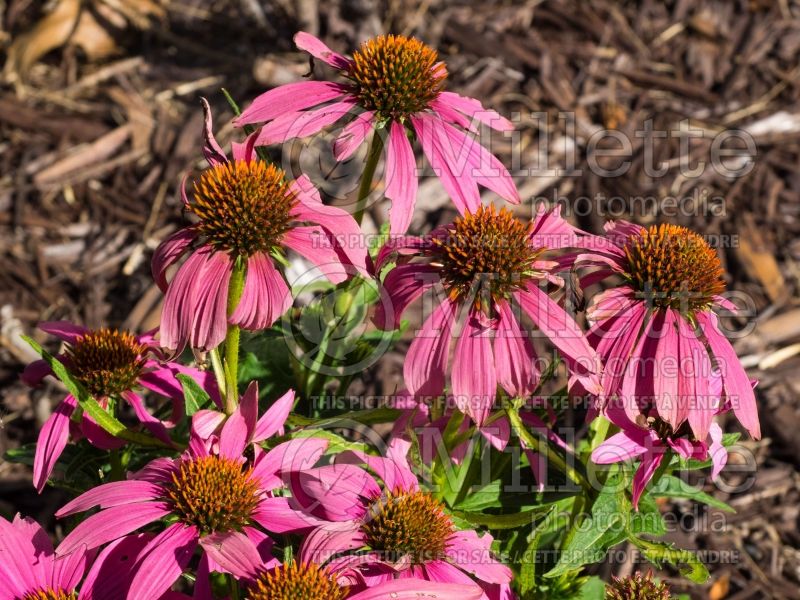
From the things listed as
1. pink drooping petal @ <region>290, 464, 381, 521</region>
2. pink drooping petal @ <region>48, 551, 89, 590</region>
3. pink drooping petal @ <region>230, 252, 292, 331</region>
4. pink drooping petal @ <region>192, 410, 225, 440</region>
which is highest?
pink drooping petal @ <region>230, 252, 292, 331</region>

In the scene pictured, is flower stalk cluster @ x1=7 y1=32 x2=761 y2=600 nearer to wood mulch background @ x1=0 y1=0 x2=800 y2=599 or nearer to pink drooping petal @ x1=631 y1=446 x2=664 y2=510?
pink drooping petal @ x1=631 y1=446 x2=664 y2=510

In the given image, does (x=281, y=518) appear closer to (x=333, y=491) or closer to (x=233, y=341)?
(x=333, y=491)

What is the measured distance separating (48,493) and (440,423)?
1655 millimetres

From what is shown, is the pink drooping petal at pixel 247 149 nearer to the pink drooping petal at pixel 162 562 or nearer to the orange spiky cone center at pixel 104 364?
the orange spiky cone center at pixel 104 364

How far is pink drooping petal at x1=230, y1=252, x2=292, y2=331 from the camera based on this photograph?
5.20 ft

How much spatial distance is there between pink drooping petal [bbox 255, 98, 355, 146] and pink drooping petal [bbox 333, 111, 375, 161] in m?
0.04

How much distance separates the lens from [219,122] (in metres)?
4.02

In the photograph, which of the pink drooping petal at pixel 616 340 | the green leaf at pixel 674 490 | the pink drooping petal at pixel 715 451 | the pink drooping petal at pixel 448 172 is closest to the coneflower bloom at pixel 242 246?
the pink drooping petal at pixel 448 172

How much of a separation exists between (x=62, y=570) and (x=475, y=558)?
715mm

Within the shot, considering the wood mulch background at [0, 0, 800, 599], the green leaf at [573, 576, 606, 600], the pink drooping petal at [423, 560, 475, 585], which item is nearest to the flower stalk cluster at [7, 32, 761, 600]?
the pink drooping petal at [423, 560, 475, 585]

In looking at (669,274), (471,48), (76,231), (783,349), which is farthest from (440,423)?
(471,48)

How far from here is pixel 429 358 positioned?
1.66 m

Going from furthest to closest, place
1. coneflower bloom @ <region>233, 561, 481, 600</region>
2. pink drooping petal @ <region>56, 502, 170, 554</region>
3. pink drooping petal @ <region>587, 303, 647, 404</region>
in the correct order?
1. pink drooping petal @ <region>587, 303, 647, 404</region>
2. pink drooping petal @ <region>56, 502, 170, 554</region>
3. coneflower bloom @ <region>233, 561, 481, 600</region>

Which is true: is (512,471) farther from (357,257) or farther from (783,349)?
(783,349)
